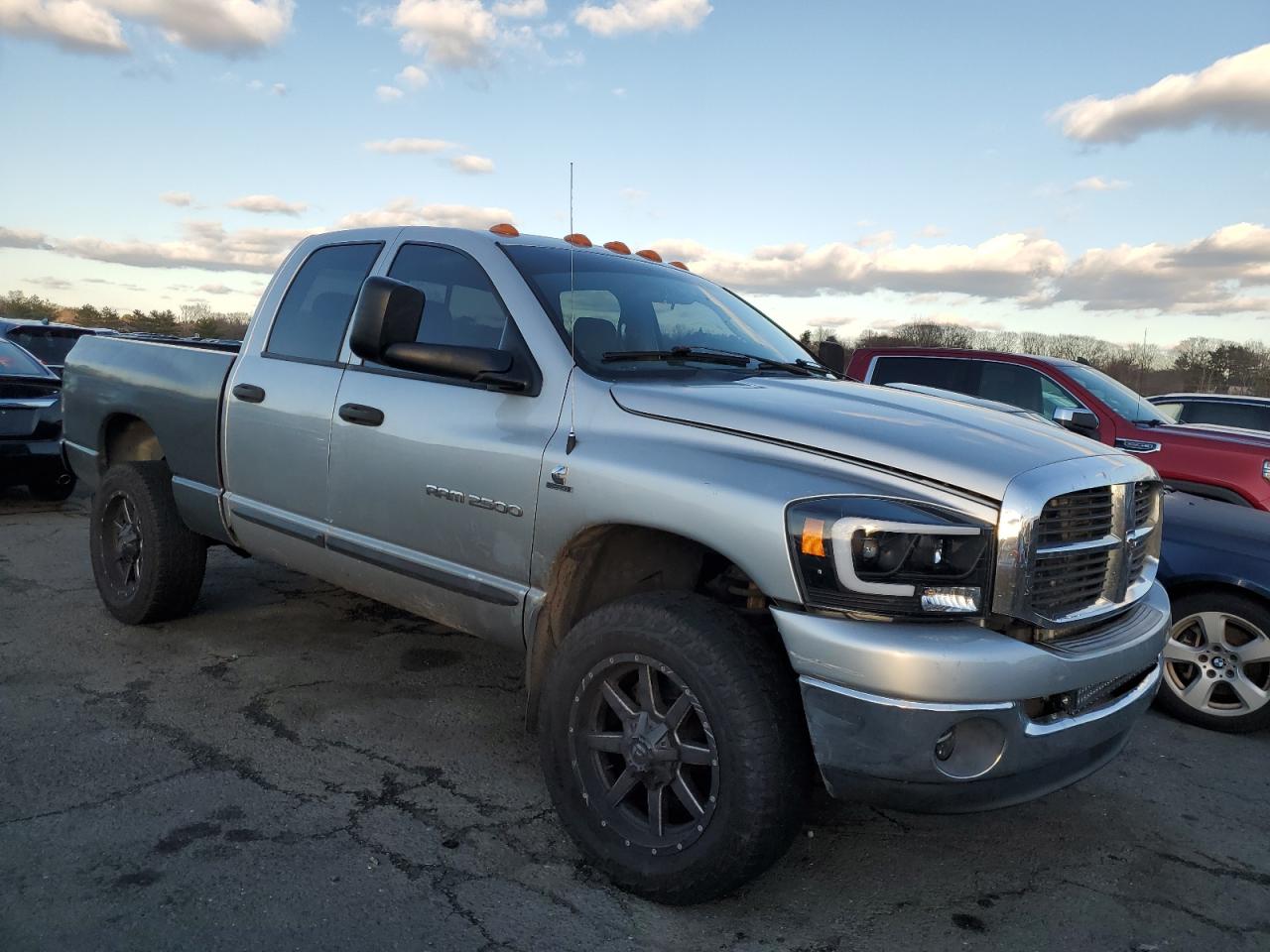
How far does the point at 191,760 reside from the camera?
11.7ft

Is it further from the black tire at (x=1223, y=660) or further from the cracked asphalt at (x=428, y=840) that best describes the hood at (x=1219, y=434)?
the cracked asphalt at (x=428, y=840)

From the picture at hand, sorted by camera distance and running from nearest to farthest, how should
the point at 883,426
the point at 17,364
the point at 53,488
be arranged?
the point at 883,426
the point at 17,364
the point at 53,488

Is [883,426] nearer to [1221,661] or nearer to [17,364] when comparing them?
[1221,661]

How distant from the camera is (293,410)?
4.05 metres

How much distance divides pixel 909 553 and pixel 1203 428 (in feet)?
18.5

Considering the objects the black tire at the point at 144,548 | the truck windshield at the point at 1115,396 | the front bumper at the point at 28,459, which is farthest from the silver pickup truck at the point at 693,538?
the front bumper at the point at 28,459

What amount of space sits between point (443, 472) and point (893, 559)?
164cm

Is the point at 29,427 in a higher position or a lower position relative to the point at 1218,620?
higher

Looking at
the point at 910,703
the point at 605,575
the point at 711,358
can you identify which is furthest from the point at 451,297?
the point at 910,703

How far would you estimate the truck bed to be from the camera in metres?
4.53

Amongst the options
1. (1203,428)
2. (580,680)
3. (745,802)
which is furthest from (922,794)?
(1203,428)

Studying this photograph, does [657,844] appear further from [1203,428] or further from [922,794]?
[1203,428]

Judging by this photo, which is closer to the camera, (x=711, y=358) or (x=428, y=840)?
(x=428, y=840)

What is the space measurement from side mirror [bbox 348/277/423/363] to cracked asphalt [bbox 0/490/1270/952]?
1.54 metres
